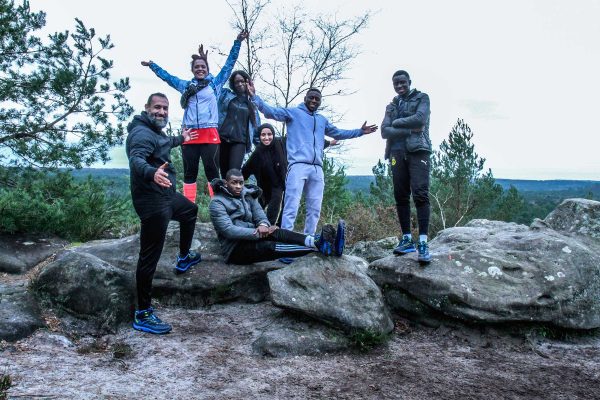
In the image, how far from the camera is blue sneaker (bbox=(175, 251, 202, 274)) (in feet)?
19.5

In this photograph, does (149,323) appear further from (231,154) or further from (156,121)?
(231,154)

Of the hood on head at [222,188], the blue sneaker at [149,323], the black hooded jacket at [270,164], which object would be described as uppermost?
the black hooded jacket at [270,164]

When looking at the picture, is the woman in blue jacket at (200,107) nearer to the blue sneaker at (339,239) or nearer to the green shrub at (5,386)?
the blue sneaker at (339,239)

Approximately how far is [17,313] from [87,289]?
0.69m

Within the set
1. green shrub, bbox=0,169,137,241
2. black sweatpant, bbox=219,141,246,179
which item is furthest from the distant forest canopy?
black sweatpant, bbox=219,141,246,179

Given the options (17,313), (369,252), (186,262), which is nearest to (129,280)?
(186,262)

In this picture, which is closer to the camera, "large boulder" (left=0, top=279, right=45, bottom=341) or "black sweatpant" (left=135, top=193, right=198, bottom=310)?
"large boulder" (left=0, top=279, right=45, bottom=341)

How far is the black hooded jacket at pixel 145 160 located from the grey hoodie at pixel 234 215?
96 cm

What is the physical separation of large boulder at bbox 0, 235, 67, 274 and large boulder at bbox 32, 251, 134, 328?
3914 millimetres

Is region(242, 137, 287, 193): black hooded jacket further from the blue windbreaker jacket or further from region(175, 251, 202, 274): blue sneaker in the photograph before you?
region(175, 251, 202, 274): blue sneaker

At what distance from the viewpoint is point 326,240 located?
5.37 m

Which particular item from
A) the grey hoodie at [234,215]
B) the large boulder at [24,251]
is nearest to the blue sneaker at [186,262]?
the grey hoodie at [234,215]

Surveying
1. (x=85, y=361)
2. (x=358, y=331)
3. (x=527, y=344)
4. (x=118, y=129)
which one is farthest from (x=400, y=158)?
(x=118, y=129)

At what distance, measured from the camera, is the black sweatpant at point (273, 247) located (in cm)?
550
